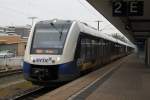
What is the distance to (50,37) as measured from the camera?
60.1ft

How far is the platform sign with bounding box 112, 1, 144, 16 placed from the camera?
71.8 ft

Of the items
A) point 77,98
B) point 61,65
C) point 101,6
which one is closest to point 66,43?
point 61,65

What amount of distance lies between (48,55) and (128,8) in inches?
268

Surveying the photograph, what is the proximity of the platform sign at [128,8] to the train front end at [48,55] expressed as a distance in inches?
153

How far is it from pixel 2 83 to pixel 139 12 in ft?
26.5

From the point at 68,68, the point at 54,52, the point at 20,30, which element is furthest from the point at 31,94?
the point at 20,30

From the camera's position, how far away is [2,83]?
2198 cm

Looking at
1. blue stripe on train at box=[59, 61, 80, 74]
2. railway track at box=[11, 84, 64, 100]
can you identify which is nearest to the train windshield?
blue stripe on train at box=[59, 61, 80, 74]

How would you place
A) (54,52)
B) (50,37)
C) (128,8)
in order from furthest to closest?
(128,8) < (50,37) < (54,52)

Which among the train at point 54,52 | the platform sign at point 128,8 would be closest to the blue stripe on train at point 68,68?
the train at point 54,52

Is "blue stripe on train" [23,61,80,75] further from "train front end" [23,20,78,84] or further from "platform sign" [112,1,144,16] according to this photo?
"platform sign" [112,1,144,16]

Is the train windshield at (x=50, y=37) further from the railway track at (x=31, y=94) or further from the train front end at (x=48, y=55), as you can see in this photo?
the railway track at (x=31, y=94)

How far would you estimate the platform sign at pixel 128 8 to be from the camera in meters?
21.9

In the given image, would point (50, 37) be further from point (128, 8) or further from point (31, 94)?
point (128, 8)
